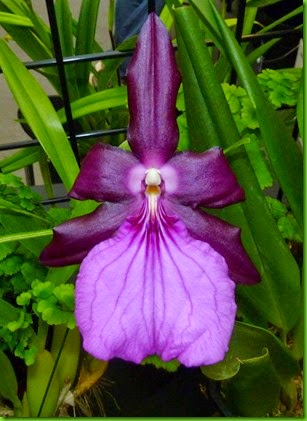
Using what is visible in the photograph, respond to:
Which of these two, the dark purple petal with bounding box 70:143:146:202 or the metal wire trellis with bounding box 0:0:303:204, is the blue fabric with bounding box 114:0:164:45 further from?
the dark purple petal with bounding box 70:143:146:202

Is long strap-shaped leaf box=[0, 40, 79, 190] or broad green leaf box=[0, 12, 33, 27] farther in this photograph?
broad green leaf box=[0, 12, 33, 27]

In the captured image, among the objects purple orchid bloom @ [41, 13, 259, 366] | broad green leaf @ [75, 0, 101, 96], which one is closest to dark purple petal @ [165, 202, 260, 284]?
purple orchid bloom @ [41, 13, 259, 366]

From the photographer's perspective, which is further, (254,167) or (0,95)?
(0,95)

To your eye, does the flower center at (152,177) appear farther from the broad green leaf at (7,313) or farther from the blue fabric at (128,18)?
the blue fabric at (128,18)

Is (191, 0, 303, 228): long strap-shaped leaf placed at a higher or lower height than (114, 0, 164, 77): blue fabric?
lower

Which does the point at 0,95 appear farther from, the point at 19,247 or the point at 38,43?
the point at 19,247

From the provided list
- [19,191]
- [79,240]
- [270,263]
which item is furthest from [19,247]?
[270,263]
